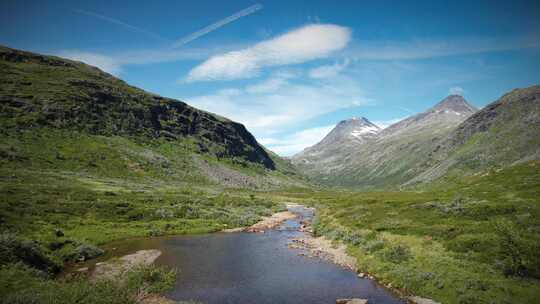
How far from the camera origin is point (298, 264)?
37312 millimetres

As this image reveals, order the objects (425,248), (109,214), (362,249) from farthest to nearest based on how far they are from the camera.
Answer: (109,214), (362,249), (425,248)

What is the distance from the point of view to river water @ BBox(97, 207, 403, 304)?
88.1 feet

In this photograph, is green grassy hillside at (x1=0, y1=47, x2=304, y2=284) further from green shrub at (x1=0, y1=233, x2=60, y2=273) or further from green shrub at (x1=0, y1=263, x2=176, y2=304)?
green shrub at (x1=0, y1=263, x2=176, y2=304)

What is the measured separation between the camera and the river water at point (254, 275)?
26859 mm

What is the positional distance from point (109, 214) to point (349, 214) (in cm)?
4929

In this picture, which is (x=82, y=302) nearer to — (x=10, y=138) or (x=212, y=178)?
(x=10, y=138)

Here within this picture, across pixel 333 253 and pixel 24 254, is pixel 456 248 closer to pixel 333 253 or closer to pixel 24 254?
pixel 333 253

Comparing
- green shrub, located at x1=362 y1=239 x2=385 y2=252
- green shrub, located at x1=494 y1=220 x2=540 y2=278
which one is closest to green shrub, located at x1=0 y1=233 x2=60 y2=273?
green shrub, located at x1=362 y1=239 x2=385 y2=252

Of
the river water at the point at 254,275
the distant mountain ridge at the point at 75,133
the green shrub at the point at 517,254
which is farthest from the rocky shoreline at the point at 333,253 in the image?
the distant mountain ridge at the point at 75,133

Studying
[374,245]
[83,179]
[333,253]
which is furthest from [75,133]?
[374,245]

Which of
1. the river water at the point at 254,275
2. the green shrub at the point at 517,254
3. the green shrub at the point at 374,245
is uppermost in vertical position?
the green shrub at the point at 517,254

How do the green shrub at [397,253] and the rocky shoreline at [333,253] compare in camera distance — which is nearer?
the rocky shoreline at [333,253]

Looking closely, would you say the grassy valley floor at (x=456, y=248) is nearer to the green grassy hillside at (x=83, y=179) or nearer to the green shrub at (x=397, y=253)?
the green shrub at (x=397, y=253)

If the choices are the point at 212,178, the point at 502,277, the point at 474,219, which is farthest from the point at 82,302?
the point at 212,178
